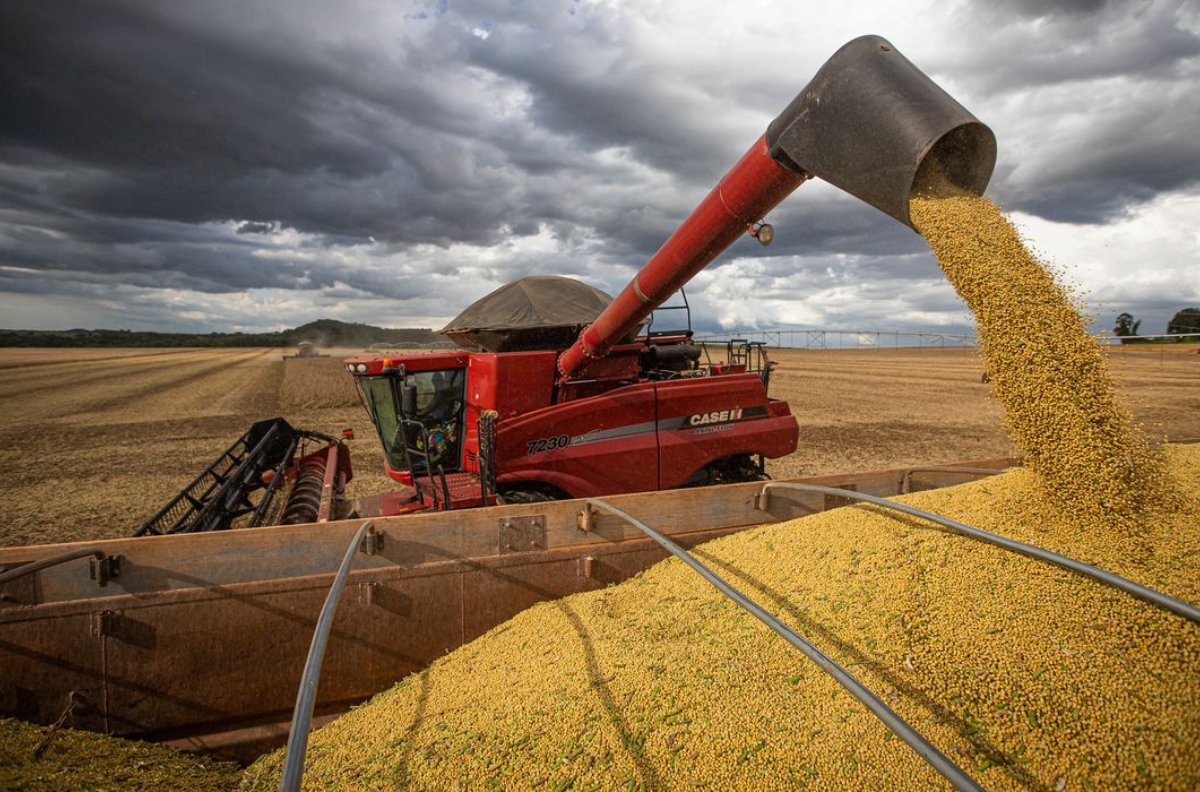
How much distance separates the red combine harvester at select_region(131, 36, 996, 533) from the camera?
2885 mm

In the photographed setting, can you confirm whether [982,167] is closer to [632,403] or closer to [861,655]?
[861,655]

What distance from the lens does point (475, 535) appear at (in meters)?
3.31

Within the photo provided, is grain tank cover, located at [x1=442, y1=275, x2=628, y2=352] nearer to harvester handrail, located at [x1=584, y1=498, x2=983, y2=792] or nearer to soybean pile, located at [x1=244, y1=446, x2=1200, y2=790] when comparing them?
soybean pile, located at [x1=244, y1=446, x2=1200, y2=790]

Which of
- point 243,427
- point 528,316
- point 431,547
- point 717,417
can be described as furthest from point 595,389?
point 243,427

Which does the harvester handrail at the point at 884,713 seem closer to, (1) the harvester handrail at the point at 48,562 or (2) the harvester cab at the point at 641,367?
(2) the harvester cab at the point at 641,367

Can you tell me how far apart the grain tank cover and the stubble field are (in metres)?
3.27

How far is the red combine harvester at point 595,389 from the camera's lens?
9.46 feet

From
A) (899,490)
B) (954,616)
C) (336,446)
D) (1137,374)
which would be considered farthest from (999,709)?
(1137,374)

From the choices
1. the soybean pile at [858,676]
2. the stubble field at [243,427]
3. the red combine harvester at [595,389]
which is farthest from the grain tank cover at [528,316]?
the stubble field at [243,427]

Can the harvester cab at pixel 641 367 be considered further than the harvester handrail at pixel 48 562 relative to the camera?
Yes

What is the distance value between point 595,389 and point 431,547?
2184 mm

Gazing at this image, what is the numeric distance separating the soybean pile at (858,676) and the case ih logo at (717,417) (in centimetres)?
230

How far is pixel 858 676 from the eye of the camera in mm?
2074

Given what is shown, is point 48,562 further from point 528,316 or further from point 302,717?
point 528,316
